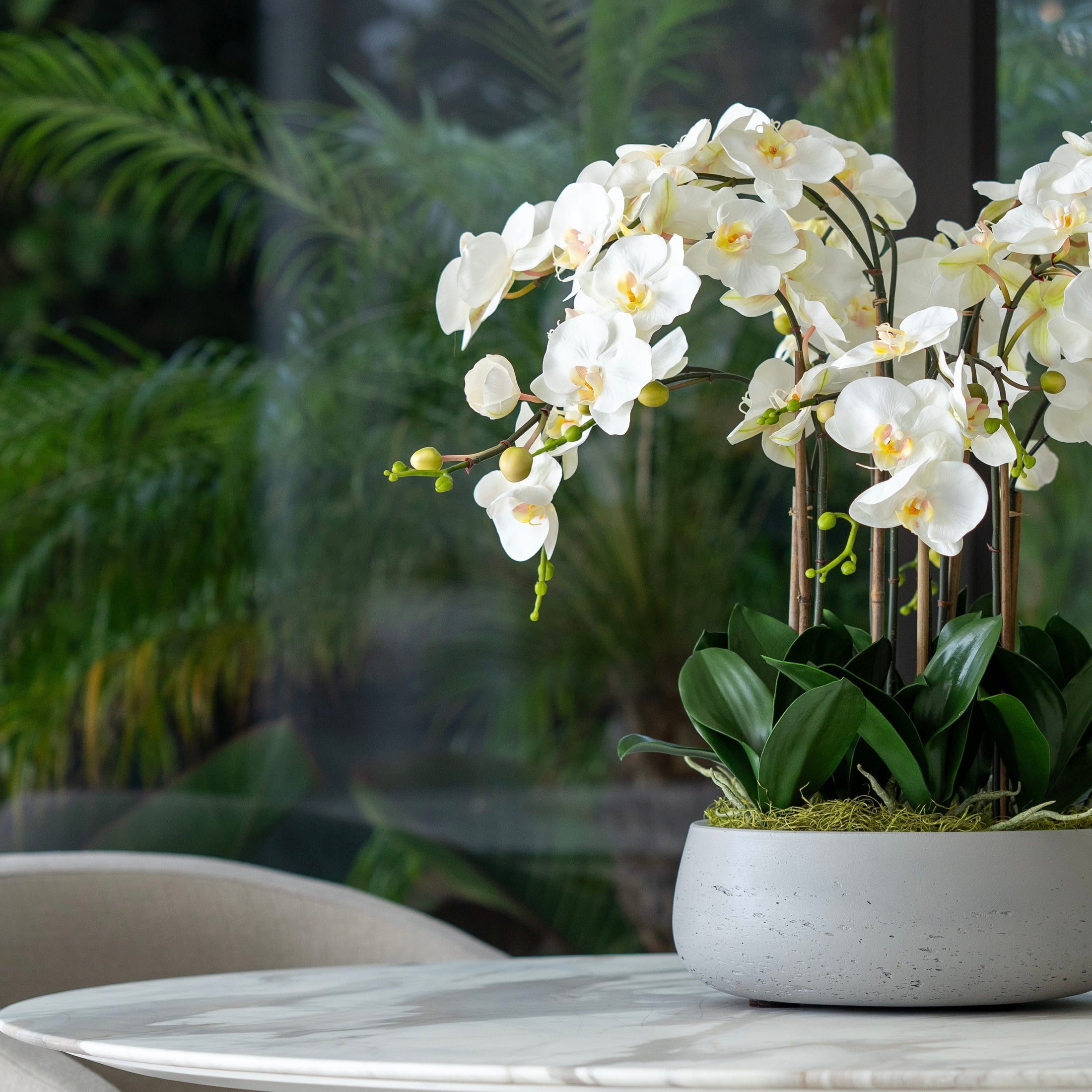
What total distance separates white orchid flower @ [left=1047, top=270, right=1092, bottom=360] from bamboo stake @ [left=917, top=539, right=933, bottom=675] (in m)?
0.13

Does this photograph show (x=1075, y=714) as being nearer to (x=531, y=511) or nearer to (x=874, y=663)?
(x=874, y=663)

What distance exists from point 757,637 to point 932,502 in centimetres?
17

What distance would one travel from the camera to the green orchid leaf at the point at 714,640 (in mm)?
761

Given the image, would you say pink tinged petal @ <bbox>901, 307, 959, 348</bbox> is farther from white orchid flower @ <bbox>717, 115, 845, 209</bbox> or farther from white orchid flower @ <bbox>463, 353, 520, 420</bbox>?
white orchid flower @ <bbox>463, 353, 520, 420</bbox>

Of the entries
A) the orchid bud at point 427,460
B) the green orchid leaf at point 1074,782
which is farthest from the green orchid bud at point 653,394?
the green orchid leaf at point 1074,782

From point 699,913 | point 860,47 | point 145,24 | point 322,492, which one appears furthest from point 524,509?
point 145,24

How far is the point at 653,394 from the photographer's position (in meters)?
0.65

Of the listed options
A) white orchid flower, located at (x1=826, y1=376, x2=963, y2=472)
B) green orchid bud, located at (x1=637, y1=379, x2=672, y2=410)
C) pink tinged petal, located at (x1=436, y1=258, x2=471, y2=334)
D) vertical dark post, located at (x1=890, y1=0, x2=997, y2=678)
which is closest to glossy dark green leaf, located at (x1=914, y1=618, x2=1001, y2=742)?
white orchid flower, located at (x1=826, y1=376, x2=963, y2=472)

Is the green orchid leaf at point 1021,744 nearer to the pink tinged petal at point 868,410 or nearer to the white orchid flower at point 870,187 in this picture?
the pink tinged petal at point 868,410

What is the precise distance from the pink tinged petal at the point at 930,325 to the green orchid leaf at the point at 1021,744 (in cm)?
19

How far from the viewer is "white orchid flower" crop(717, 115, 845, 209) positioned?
678mm

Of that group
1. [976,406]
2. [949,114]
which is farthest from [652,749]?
[949,114]

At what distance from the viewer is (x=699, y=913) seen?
0.70m

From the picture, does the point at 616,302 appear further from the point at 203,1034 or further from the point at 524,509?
the point at 203,1034
